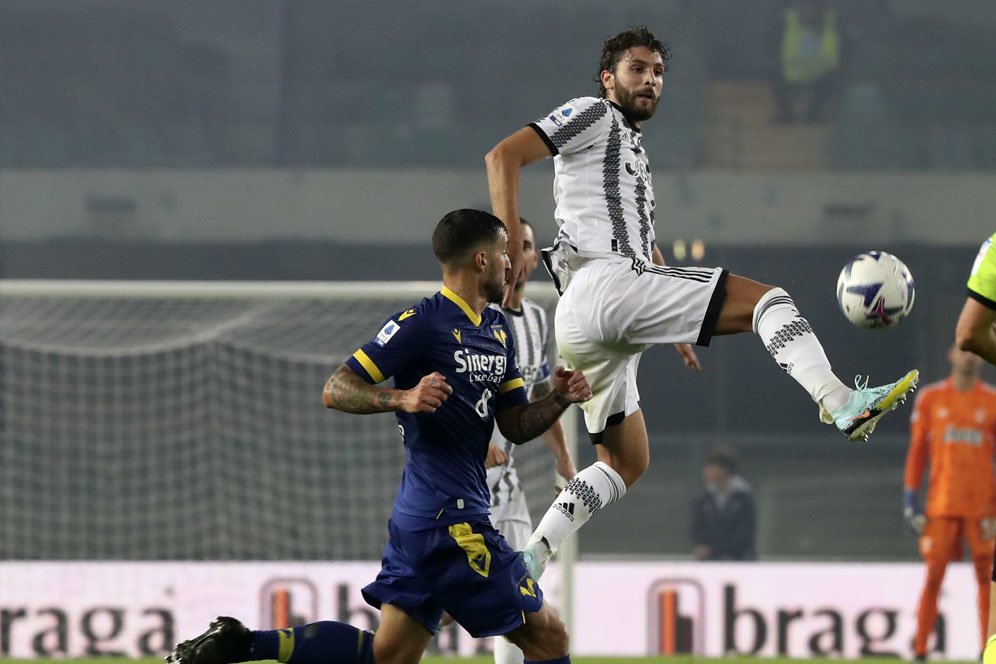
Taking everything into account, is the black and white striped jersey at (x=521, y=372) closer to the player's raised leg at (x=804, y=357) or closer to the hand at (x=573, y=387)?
the player's raised leg at (x=804, y=357)

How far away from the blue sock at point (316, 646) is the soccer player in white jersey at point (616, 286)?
0.72 meters

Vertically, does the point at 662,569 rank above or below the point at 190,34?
below

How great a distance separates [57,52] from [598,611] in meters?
15.3

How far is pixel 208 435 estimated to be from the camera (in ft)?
33.6

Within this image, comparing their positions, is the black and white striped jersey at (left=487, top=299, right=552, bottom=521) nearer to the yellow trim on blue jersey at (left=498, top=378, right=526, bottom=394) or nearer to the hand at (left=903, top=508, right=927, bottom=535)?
the yellow trim on blue jersey at (left=498, top=378, right=526, bottom=394)

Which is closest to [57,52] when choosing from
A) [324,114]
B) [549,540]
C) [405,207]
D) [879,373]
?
[324,114]

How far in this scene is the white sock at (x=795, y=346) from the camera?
4266 millimetres

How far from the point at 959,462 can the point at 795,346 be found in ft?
15.3

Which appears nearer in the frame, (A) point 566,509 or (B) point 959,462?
(A) point 566,509

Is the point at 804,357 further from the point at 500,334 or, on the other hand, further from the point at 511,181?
the point at 511,181

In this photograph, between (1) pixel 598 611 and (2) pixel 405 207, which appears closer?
(1) pixel 598 611

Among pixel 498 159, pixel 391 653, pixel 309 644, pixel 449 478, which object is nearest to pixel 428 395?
pixel 449 478

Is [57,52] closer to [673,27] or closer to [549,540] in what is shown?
[673,27]

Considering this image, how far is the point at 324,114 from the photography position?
20.7 meters
